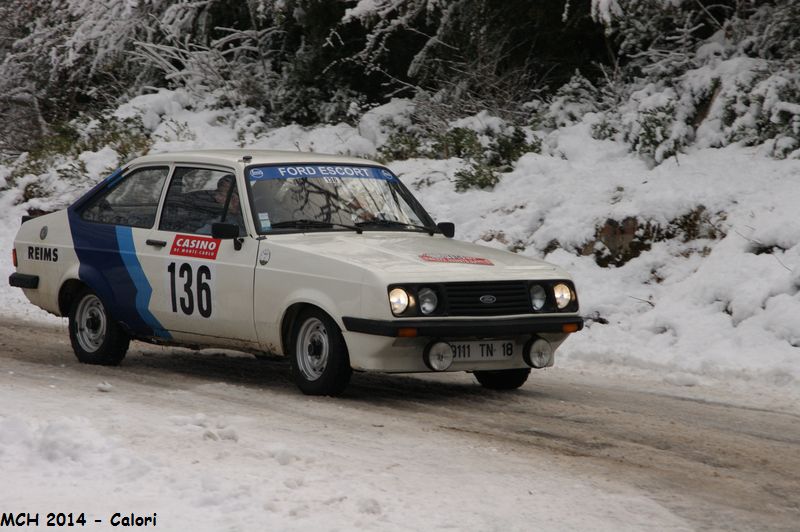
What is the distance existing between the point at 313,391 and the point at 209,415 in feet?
3.59

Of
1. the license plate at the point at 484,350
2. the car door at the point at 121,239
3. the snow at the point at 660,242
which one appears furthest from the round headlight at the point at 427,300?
the snow at the point at 660,242

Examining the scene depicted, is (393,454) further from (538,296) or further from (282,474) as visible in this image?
(538,296)

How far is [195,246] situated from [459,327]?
219cm

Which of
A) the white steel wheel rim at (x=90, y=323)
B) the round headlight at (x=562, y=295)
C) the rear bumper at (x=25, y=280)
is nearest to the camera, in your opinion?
the round headlight at (x=562, y=295)

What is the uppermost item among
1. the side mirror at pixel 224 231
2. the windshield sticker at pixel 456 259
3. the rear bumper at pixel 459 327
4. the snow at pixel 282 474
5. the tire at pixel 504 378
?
the side mirror at pixel 224 231

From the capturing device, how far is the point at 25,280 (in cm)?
1058

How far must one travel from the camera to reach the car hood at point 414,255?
830 cm

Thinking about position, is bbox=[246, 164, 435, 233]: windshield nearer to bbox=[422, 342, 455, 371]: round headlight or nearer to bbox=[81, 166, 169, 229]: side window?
bbox=[81, 166, 169, 229]: side window

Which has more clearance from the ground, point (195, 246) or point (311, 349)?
point (195, 246)

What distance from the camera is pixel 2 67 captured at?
23.6m

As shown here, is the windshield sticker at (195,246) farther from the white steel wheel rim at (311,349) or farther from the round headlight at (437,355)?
the round headlight at (437,355)

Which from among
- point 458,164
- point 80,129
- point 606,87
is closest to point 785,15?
point 606,87

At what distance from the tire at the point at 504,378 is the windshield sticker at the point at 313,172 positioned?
1.69 meters

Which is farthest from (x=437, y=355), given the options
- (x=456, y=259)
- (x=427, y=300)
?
(x=456, y=259)
